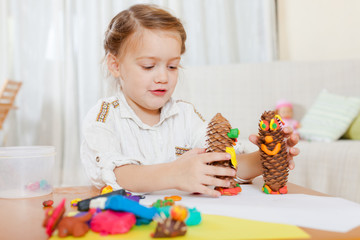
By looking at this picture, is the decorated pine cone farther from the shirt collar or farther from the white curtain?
the white curtain

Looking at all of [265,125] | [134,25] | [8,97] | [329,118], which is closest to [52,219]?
[265,125]

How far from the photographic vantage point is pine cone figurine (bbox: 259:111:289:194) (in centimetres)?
66

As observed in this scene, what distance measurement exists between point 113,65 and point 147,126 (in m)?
0.21

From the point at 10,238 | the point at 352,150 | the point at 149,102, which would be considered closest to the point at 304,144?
the point at 352,150

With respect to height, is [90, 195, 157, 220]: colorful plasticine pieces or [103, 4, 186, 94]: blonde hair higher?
[103, 4, 186, 94]: blonde hair

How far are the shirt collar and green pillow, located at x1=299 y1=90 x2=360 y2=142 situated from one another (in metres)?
1.20

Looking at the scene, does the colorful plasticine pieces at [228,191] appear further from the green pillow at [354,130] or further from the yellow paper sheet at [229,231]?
the green pillow at [354,130]

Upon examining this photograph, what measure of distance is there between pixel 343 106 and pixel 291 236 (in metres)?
1.84

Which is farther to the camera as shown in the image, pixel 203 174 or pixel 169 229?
pixel 203 174

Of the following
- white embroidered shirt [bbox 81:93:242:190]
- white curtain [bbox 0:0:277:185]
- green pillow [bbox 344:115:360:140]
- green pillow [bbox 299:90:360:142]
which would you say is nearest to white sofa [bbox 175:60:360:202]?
green pillow [bbox 299:90:360:142]

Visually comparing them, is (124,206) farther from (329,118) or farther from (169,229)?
(329,118)

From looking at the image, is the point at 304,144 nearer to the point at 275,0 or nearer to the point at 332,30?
the point at 332,30

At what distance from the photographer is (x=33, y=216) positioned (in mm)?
556

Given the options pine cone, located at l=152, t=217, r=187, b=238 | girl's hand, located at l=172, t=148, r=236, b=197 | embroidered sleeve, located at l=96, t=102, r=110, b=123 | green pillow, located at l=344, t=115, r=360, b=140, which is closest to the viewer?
pine cone, located at l=152, t=217, r=187, b=238
